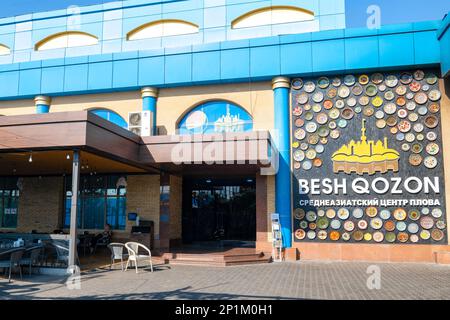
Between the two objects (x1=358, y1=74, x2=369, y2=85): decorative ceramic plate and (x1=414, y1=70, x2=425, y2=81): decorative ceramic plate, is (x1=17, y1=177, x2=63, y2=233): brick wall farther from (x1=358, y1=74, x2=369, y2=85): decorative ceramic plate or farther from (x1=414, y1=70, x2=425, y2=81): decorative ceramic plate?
(x1=414, y1=70, x2=425, y2=81): decorative ceramic plate

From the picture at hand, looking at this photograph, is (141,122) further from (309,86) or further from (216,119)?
(309,86)

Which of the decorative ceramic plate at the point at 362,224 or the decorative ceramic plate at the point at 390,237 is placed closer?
the decorative ceramic plate at the point at 390,237

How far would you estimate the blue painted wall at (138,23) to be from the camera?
1538 cm

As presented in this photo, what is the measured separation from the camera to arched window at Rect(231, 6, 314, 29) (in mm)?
15563

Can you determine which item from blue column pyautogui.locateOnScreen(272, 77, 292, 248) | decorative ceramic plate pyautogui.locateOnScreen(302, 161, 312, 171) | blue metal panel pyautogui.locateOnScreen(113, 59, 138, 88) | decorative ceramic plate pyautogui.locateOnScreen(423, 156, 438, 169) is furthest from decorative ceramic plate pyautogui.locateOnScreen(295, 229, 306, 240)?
blue metal panel pyautogui.locateOnScreen(113, 59, 138, 88)

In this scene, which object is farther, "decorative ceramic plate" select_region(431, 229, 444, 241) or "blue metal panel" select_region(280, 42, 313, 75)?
"blue metal panel" select_region(280, 42, 313, 75)

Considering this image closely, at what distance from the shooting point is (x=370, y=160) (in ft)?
45.3

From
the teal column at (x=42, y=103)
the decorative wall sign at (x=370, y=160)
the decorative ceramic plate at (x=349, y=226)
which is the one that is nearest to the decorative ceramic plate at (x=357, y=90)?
the decorative wall sign at (x=370, y=160)

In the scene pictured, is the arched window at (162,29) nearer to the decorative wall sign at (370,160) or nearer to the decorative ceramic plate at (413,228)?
the decorative wall sign at (370,160)

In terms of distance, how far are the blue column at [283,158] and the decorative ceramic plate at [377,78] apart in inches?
117

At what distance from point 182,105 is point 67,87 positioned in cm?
493

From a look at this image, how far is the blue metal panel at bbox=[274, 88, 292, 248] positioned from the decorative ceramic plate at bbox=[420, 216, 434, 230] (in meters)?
4.25

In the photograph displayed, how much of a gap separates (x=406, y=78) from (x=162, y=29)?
9698mm
